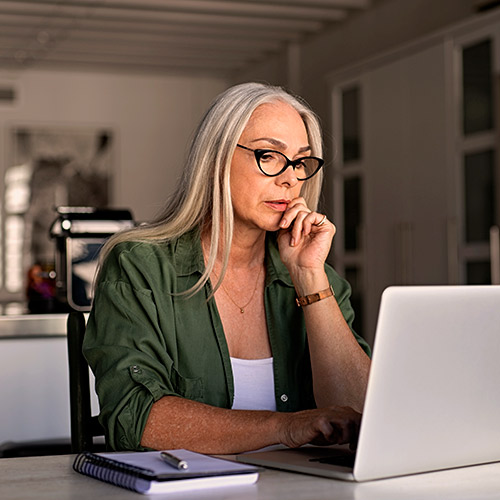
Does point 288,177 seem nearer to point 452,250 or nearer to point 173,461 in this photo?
point 173,461

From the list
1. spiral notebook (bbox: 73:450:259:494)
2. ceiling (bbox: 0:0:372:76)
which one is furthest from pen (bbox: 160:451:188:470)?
ceiling (bbox: 0:0:372:76)

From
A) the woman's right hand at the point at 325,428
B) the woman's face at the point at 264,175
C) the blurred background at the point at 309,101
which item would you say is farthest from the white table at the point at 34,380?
the woman's right hand at the point at 325,428

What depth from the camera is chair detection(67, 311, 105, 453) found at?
1.83 metres

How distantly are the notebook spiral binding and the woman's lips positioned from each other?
0.78 m

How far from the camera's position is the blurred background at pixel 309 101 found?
16.8 ft

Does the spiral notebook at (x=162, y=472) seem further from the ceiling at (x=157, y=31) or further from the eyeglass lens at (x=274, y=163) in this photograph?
the ceiling at (x=157, y=31)

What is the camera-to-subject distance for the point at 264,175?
6.27ft

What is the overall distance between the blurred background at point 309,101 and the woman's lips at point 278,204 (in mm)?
433

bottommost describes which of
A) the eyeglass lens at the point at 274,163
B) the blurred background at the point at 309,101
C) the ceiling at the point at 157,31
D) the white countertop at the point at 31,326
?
the white countertop at the point at 31,326

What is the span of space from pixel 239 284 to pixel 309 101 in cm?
601

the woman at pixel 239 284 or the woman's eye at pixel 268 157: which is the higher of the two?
the woman's eye at pixel 268 157

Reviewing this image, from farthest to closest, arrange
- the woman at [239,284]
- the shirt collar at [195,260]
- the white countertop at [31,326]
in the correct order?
the white countertop at [31,326] < the shirt collar at [195,260] < the woman at [239,284]

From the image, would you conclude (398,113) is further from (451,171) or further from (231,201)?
(231,201)

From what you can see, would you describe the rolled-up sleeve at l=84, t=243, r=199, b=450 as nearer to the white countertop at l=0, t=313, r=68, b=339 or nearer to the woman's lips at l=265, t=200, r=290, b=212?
the woman's lips at l=265, t=200, r=290, b=212
